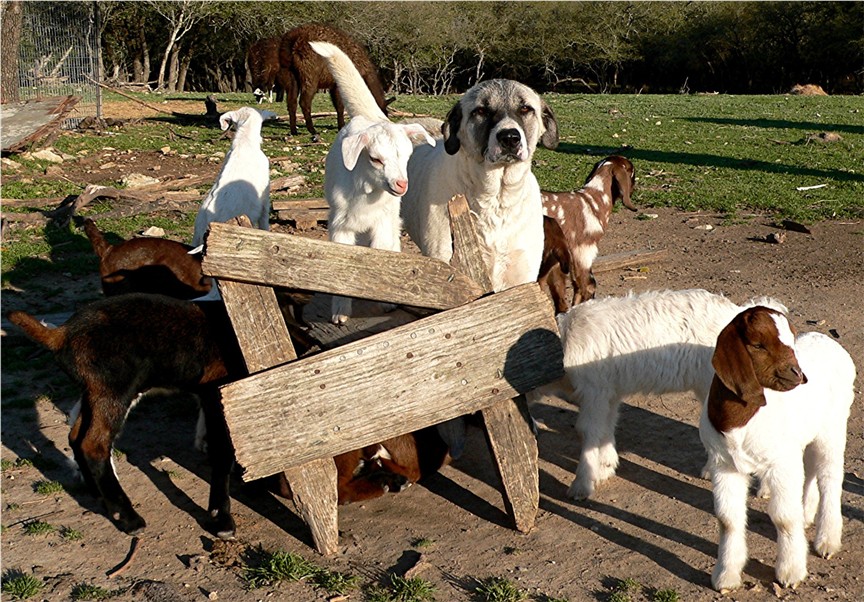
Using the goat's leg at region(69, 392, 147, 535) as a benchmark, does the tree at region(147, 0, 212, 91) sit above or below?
above

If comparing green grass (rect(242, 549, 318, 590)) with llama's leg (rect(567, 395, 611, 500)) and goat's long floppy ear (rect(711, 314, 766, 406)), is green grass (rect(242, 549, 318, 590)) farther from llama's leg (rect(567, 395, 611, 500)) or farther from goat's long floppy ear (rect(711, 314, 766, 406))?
goat's long floppy ear (rect(711, 314, 766, 406))

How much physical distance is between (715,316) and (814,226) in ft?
22.2

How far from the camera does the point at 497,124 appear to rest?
18.9 feet

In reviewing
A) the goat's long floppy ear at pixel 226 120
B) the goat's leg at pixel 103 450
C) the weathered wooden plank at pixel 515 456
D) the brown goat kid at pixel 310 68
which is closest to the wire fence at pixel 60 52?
the brown goat kid at pixel 310 68

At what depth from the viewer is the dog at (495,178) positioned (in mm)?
5848

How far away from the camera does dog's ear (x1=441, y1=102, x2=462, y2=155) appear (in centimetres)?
610

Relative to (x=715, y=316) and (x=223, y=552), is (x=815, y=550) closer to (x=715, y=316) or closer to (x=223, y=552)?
(x=715, y=316)

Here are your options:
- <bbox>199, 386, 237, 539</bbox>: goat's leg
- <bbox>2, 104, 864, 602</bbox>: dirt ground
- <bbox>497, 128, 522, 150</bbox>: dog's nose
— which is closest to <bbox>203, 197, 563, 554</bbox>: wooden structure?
<bbox>2, 104, 864, 602</bbox>: dirt ground

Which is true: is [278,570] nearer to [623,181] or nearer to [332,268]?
[332,268]

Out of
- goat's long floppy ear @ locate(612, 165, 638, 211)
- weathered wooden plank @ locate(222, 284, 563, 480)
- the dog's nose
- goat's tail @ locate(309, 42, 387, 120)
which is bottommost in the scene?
weathered wooden plank @ locate(222, 284, 563, 480)

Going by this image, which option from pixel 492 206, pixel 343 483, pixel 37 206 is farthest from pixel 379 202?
pixel 37 206

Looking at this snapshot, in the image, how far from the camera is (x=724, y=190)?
533 inches

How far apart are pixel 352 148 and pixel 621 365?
2.16 m

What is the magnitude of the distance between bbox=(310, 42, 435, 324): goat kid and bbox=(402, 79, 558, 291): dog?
0.29 metres
